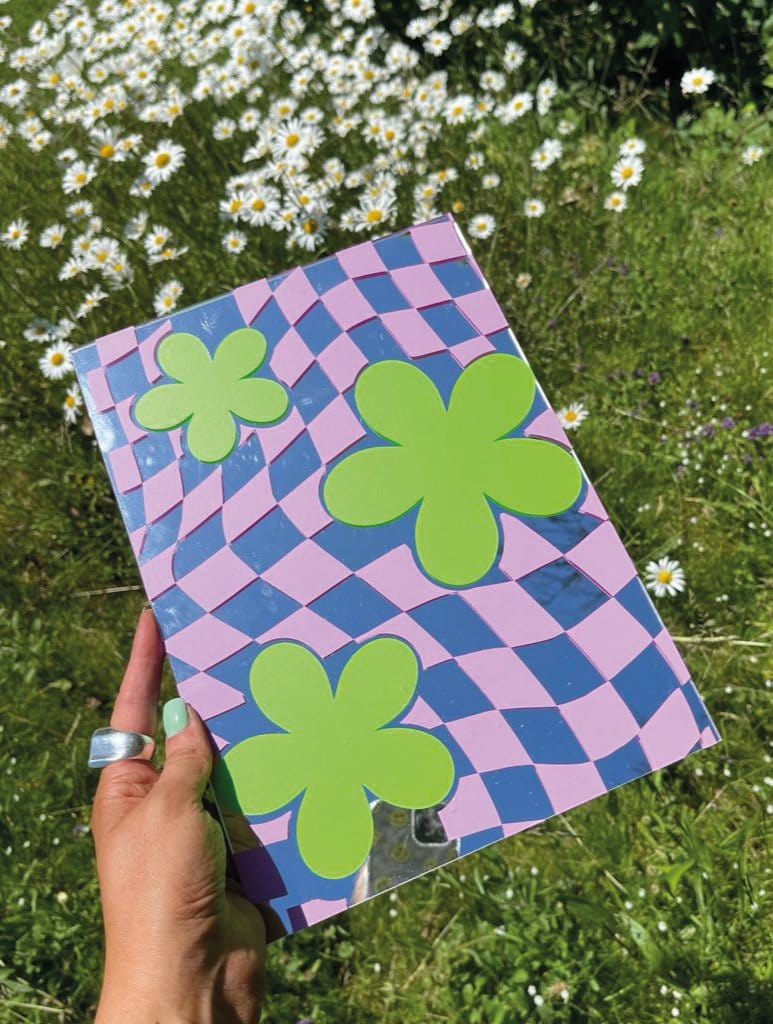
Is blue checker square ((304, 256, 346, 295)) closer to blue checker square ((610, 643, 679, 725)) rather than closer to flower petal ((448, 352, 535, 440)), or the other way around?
flower petal ((448, 352, 535, 440))

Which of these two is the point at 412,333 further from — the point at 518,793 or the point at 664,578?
the point at 664,578

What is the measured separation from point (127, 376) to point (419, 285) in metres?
0.48

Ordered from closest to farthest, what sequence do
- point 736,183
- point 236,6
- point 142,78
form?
point 736,183, point 142,78, point 236,6

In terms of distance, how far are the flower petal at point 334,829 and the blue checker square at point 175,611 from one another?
11.1 inches

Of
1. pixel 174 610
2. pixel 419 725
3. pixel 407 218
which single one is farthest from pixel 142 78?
pixel 419 725

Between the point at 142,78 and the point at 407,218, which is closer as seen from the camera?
the point at 407,218

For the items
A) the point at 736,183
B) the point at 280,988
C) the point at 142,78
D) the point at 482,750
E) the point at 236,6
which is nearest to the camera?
the point at 482,750

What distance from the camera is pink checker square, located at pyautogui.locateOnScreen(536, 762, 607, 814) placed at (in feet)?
3.19

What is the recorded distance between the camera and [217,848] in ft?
3.30

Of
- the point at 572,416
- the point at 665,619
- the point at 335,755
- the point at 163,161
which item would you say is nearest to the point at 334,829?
the point at 335,755

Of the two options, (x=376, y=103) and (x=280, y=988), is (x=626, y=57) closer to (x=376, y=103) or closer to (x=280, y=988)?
(x=376, y=103)

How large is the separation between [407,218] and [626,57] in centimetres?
104

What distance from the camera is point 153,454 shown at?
3.79 feet

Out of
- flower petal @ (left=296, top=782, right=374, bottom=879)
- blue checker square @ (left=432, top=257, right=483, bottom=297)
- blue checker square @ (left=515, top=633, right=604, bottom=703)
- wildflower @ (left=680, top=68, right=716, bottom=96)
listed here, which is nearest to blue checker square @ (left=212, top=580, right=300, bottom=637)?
flower petal @ (left=296, top=782, right=374, bottom=879)
